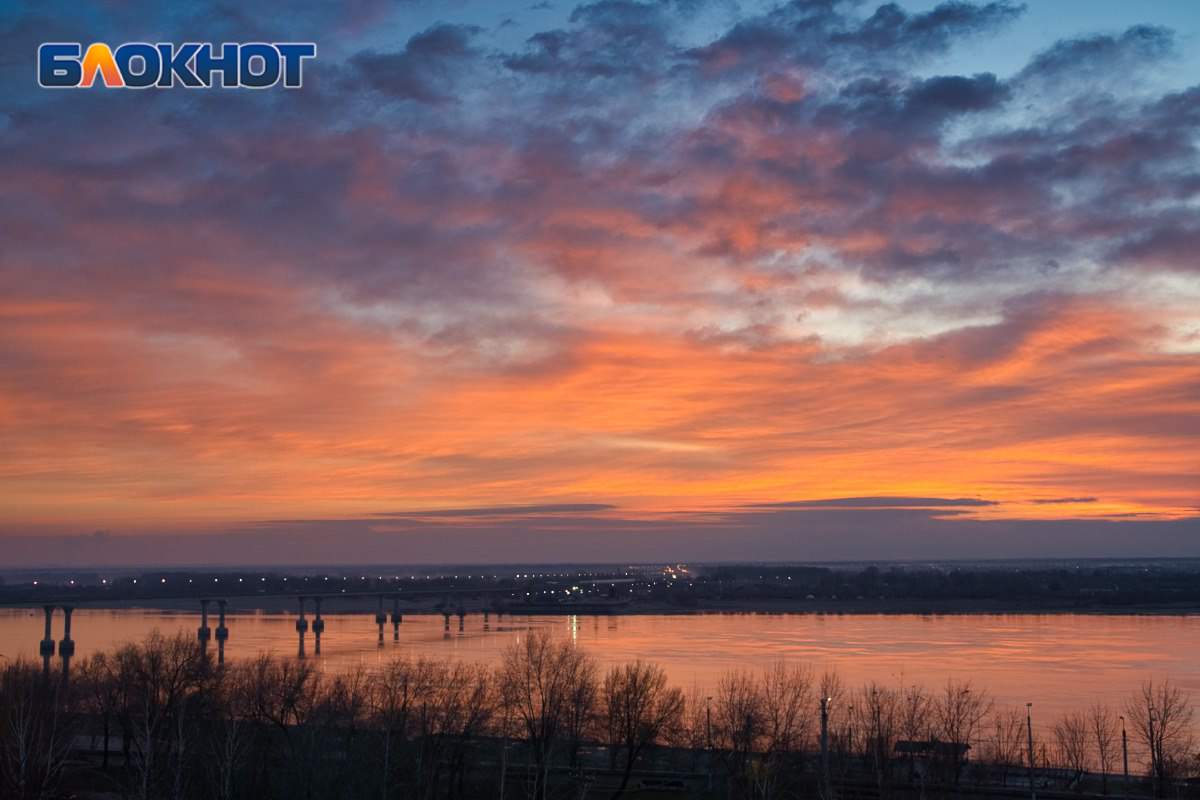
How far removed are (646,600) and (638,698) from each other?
289 feet

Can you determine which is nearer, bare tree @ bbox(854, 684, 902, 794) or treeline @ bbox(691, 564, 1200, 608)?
bare tree @ bbox(854, 684, 902, 794)

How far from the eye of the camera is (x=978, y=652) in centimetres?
5072

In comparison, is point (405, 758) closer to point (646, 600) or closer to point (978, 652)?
point (978, 652)

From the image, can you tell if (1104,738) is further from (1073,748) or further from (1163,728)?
(1163,728)

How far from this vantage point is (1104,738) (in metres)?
28.1

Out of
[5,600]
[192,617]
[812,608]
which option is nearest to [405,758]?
[192,617]

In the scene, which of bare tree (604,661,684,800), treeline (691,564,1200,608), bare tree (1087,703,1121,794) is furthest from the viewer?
treeline (691,564,1200,608)

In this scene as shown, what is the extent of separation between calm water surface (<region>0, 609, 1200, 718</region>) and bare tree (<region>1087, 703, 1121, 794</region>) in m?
1.30

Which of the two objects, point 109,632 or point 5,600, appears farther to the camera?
point 5,600

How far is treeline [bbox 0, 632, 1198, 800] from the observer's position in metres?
18.9

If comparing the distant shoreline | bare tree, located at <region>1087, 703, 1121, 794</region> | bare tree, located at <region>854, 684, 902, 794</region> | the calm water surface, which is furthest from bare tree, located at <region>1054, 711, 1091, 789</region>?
the distant shoreline

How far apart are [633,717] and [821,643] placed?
34247 mm

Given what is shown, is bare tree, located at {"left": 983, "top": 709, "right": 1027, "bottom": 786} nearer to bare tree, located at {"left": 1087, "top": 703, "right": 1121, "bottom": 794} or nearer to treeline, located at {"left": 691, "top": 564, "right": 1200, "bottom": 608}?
bare tree, located at {"left": 1087, "top": 703, "right": 1121, "bottom": 794}

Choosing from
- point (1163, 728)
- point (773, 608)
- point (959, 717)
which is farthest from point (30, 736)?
point (773, 608)
